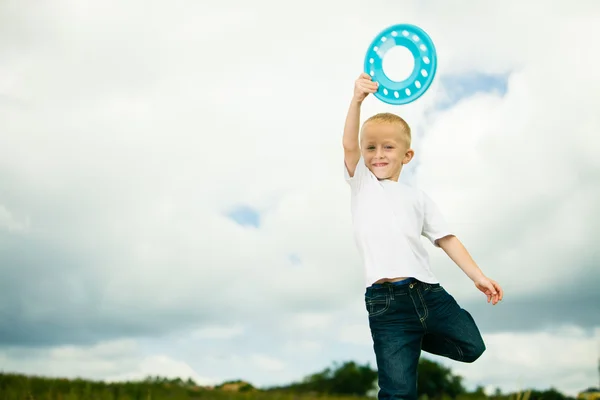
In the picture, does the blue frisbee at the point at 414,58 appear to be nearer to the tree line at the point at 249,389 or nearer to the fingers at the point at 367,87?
the fingers at the point at 367,87

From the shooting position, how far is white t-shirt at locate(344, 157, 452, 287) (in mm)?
4152

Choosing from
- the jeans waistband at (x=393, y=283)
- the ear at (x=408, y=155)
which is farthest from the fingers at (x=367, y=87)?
the jeans waistband at (x=393, y=283)

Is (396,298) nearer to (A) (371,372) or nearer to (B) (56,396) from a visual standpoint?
(B) (56,396)

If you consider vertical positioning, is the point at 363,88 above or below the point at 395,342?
above

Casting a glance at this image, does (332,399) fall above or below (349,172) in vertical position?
below

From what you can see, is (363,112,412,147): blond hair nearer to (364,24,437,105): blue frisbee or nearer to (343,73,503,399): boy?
(343,73,503,399): boy

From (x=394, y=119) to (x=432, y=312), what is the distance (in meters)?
1.38

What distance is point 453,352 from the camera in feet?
14.4

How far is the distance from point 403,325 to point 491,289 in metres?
0.70

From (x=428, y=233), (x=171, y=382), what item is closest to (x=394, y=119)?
(x=428, y=233)

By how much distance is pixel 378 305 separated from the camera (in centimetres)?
409

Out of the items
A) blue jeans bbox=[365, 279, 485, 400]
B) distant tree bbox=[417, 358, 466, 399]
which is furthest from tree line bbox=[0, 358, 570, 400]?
blue jeans bbox=[365, 279, 485, 400]

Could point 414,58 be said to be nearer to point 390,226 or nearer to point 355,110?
point 355,110

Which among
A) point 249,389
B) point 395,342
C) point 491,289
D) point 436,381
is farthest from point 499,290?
point 436,381
